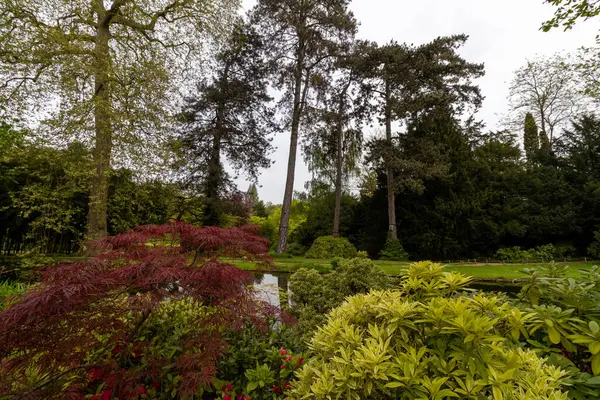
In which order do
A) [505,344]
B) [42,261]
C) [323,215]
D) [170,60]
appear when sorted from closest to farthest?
[505,344] → [42,261] → [170,60] → [323,215]

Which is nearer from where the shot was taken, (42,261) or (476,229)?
(42,261)

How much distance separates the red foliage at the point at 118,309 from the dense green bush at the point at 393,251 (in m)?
13.5

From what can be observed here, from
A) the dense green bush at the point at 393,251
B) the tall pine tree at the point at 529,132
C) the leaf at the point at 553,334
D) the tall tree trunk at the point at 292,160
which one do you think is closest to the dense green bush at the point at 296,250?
the tall tree trunk at the point at 292,160

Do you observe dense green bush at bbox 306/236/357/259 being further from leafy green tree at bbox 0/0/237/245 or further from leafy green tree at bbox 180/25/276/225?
leafy green tree at bbox 0/0/237/245

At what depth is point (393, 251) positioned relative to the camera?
49.5 feet

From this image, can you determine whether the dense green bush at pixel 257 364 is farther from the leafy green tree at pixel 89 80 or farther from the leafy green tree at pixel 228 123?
the leafy green tree at pixel 228 123

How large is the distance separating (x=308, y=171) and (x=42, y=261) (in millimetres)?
15262

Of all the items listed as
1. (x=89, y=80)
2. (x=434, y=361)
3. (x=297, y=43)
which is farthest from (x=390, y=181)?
(x=434, y=361)

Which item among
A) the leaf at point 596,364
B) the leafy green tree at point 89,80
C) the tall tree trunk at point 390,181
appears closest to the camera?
the leaf at point 596,364

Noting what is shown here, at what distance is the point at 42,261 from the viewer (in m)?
6.94

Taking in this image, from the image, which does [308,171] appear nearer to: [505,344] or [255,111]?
[255,111]

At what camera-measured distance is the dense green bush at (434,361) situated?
1035 millimetres

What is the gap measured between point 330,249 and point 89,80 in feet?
38.4

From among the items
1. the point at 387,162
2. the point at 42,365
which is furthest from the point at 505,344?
the point at 387,162
